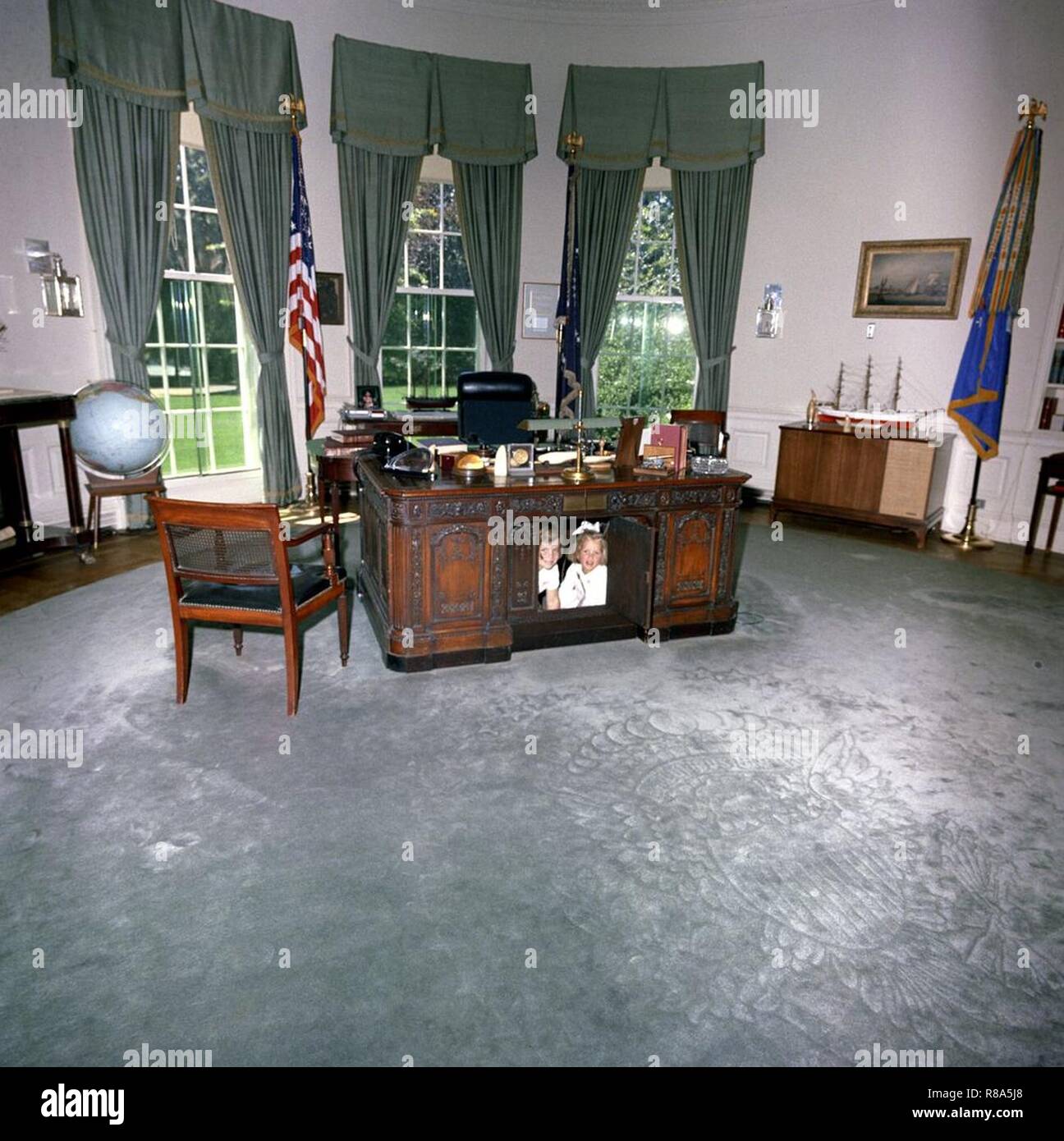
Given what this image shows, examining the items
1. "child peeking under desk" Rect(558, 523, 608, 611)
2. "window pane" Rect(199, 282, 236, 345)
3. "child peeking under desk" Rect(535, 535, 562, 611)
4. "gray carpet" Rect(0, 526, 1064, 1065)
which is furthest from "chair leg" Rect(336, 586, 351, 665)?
"window pane" Rect(199, 282, 236, 345)

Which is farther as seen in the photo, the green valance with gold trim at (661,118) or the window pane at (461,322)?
the window pane at (461,322)

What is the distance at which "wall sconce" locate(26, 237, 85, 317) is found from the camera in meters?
5.67

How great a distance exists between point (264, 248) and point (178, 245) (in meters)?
0.69

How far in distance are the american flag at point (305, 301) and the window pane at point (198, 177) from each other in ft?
2.47

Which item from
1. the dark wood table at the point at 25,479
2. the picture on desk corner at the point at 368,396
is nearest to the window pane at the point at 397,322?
the picture on desk corner at the point at 368,396

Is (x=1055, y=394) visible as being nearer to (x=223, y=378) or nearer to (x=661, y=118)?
(x=661, y=118)

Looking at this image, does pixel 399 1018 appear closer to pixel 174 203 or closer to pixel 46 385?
pixel 46 385

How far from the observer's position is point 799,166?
757cm

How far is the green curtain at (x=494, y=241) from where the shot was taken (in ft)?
25.0

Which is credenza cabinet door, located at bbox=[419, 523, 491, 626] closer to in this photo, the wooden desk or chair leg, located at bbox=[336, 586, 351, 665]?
the wooden desk

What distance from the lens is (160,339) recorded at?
22.0 feet

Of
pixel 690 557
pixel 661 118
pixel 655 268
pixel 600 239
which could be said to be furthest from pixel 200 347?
pixel 690 557

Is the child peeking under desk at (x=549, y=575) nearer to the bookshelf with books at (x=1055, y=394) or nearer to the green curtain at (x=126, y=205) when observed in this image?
the green curtain at (x=126, y=205)
